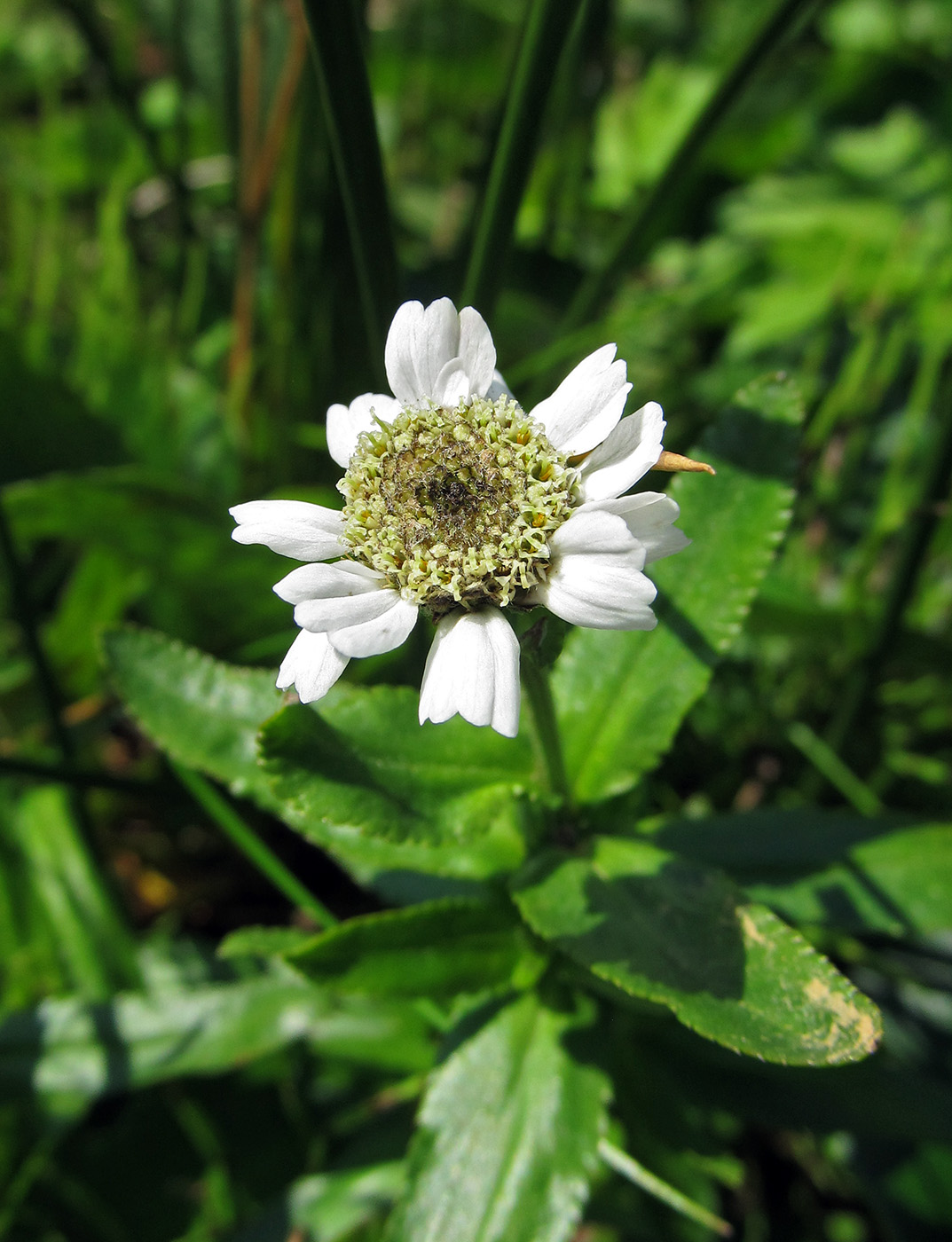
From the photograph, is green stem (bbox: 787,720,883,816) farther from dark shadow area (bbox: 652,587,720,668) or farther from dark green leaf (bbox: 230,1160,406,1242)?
dark green leaf (bbox: 230,1160,406,1242)

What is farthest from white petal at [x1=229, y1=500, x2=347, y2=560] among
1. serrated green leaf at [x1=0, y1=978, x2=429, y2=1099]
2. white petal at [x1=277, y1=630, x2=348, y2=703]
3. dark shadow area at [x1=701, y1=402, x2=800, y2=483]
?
serrated green leaf at [x1=0, y1=978, x2=429, y2=1099]

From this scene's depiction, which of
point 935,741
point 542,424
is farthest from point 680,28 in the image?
point 542,424

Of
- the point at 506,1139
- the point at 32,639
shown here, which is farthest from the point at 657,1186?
the point at 32,639

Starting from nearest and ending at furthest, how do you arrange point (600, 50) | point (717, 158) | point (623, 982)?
1. point (623, 982)
2. point (600, 50)
3. point (717, 158)

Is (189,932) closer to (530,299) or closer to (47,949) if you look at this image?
(47,949)

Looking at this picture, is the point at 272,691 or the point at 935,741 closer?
the point at 272,691

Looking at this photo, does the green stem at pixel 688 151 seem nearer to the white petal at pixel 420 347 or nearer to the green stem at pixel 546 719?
the white petal at pixel 420 347

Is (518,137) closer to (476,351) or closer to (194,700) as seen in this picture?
(476,351)
